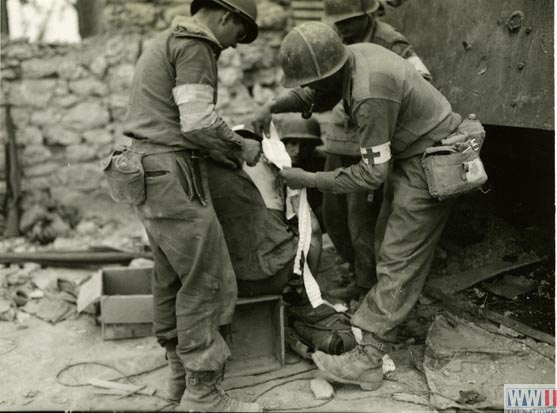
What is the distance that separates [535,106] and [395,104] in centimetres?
100

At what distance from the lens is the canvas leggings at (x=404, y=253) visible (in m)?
3.81

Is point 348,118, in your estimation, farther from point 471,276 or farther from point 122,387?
point 122,387

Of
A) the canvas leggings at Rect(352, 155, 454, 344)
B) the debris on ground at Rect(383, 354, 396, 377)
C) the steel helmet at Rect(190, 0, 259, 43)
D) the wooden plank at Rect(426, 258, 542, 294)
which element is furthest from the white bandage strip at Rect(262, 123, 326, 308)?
the wooden plank at Rect(426, 258, 542, 294)

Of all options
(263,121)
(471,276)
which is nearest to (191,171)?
(263,121)

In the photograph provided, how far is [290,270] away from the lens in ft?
13.6

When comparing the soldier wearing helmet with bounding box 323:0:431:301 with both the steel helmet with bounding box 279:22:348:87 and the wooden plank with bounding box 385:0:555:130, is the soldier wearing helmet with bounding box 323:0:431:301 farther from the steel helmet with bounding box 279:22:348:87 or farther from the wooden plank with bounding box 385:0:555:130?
the steel helmet with bounding box 279:22:348:87

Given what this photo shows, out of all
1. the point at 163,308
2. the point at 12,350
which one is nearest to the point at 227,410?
the point at 163,308

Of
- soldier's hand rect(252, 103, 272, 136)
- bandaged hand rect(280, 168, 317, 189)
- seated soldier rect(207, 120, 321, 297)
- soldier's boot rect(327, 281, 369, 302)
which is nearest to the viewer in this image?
bandaged hand rect(280, 168, 317, 189)

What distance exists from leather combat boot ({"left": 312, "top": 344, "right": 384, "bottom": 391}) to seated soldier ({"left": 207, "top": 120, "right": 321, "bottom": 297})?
0.61 meters

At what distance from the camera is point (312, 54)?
3.54m

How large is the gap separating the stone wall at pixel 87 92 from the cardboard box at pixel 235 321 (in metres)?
1.73

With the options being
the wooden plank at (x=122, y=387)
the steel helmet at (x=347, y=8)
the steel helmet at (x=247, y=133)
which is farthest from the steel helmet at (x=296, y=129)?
the wooden plank at (x=122, y=387)

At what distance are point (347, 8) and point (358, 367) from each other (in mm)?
2663

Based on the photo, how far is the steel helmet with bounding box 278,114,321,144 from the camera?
559cm
